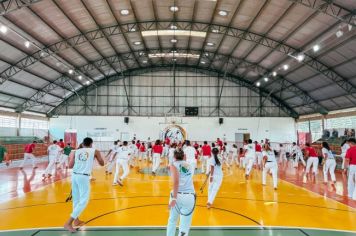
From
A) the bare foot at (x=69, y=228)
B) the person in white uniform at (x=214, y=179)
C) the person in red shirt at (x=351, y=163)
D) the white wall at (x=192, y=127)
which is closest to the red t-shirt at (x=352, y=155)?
the person in red shirt at (x=351, y=163)

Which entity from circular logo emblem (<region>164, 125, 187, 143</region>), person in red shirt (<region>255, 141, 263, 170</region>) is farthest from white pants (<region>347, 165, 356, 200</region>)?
circular logo emblem (<region>164, 125, 187, 143</region>)

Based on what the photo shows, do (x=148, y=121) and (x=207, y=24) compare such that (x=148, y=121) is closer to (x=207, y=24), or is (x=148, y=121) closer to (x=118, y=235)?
(x=207, y=24)

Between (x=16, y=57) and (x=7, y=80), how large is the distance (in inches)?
157

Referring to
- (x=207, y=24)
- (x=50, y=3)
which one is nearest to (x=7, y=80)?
(x=50, y=3)

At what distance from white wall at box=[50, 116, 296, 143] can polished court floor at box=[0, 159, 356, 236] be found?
2590cm

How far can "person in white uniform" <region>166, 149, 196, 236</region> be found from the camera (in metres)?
5.00

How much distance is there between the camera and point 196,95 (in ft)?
136

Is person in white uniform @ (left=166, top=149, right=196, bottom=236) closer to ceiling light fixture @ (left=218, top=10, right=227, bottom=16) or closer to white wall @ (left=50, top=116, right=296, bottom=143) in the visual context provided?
ceiling light fixture @ (left=218, top=10, right=227, bottom=16)

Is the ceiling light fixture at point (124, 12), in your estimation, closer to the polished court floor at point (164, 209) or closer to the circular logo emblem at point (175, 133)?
the polished court floor at point (164, 209)

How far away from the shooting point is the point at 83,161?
668 cm

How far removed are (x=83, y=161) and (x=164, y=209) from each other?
348 centimetres

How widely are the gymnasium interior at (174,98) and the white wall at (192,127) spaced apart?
0.14 metres

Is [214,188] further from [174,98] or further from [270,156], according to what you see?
[174,98]

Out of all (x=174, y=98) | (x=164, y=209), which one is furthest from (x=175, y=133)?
(x=164, y=209)
